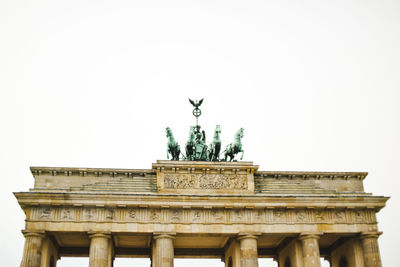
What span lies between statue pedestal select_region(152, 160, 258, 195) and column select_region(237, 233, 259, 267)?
8.71 feet

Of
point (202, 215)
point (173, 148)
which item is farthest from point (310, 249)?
point (173, 148)

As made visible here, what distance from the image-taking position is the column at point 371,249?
29.7 meters

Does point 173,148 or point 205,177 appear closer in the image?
point 205,177

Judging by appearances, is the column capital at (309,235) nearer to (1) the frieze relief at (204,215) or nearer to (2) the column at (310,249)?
(2) the column at (310,249)

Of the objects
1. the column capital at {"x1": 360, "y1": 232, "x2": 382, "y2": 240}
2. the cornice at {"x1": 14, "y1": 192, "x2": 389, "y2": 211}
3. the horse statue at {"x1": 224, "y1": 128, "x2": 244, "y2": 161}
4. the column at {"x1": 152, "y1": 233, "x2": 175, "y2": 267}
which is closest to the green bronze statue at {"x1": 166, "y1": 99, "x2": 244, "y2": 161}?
the horse statue at {"x1": 224, "y1": 128, "x2": 244, "y2": 161}

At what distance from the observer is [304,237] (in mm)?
29938

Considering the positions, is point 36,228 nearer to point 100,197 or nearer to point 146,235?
point 100,197

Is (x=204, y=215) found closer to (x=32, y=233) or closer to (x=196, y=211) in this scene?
(x=196, y=211)

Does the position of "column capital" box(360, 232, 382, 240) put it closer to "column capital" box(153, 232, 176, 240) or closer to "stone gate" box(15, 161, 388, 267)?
"stone gate" box(15, 161, 388, 267)

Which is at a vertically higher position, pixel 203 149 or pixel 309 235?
pixel 203 149

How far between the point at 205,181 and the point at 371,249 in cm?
1017

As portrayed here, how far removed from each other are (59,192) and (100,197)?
7.45 ft

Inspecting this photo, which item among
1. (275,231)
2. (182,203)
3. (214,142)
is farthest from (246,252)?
(214,142)

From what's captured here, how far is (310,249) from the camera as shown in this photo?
29469mm
